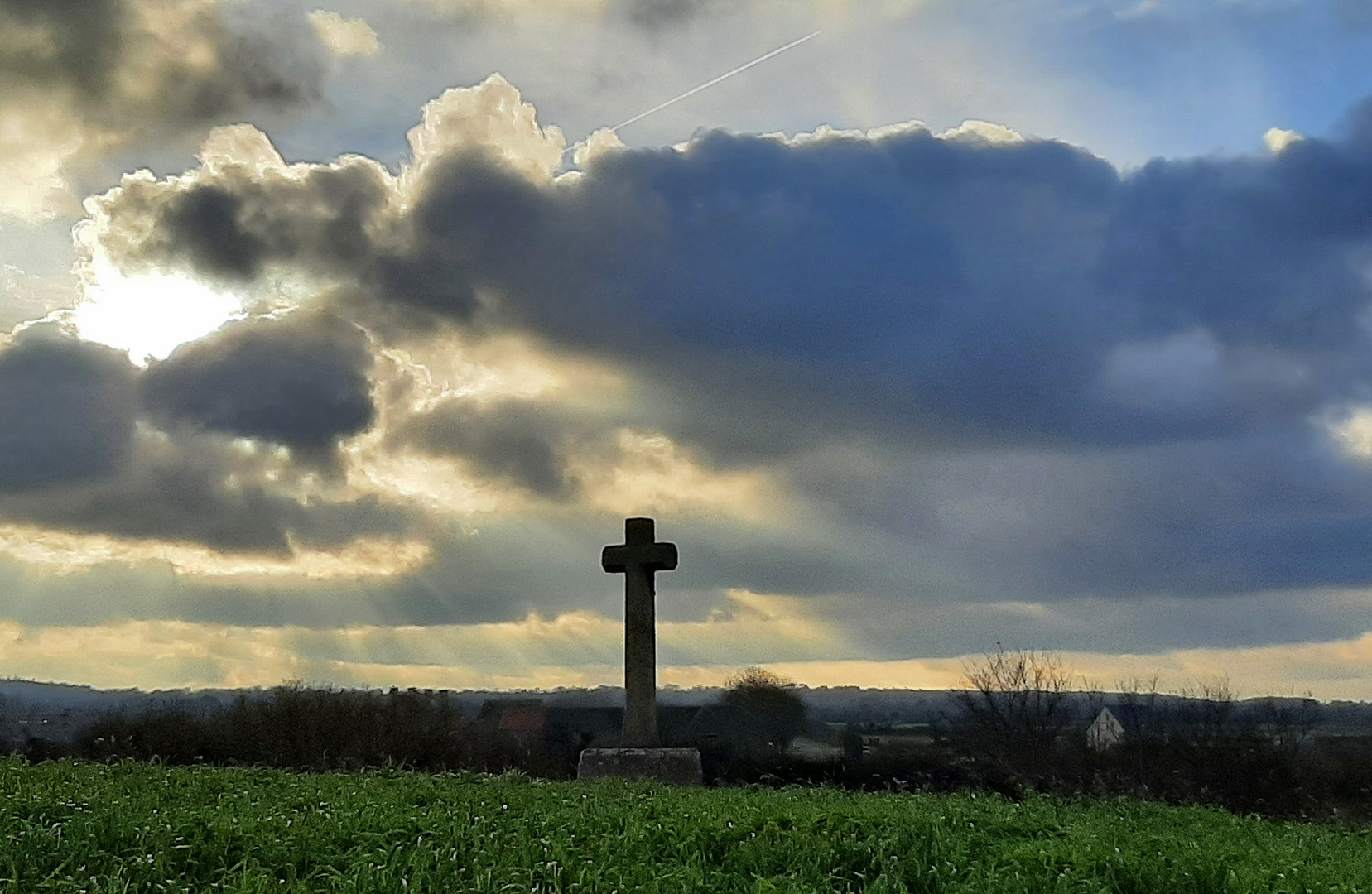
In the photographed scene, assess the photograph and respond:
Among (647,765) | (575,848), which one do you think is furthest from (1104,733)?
(575,848)

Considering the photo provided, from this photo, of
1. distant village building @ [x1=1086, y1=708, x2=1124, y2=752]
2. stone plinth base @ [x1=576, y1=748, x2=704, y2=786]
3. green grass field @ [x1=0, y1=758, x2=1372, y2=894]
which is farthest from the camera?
distant village building @ [x1=1086, y1=708, x2=1124, y2=752]

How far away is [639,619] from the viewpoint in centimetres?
1664

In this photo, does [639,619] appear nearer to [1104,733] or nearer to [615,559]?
[615,559]

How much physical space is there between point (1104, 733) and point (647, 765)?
7.94 metres

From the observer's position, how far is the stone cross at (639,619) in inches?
642

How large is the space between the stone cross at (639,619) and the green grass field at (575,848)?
533 cm

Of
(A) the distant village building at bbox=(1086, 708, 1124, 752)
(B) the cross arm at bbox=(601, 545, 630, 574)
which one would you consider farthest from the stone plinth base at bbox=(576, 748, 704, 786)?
(A) the distant village building at bbox=(1086, 708, 1124, 752)

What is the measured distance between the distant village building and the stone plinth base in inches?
272

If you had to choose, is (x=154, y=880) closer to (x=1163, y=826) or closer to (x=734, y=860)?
(x=734, y=860)

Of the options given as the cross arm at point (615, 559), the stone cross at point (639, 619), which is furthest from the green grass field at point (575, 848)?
the cross arm at point (615, 559)

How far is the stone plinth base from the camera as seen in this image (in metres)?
15.6

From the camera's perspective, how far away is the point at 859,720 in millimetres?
22828

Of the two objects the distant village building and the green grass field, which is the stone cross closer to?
the green grass field

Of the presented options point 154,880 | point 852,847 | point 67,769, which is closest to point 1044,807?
point 852,847
